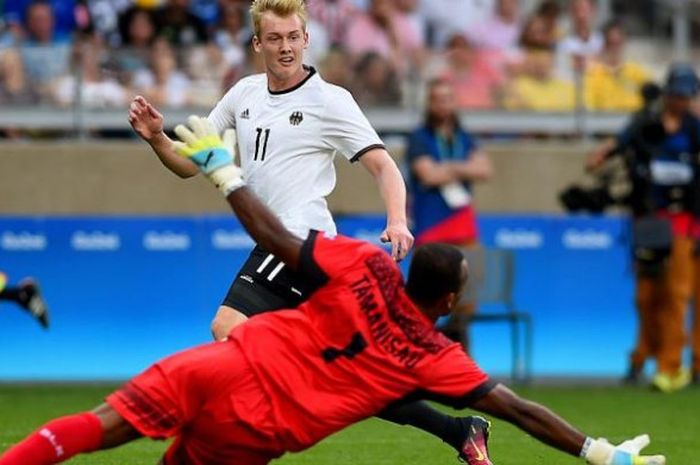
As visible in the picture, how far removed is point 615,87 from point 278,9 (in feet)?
31.1

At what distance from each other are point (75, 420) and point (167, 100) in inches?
382

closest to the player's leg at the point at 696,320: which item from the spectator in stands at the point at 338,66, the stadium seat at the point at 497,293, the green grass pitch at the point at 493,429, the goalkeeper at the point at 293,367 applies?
the green grass pitch at the point at 493,429

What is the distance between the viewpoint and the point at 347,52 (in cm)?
1625

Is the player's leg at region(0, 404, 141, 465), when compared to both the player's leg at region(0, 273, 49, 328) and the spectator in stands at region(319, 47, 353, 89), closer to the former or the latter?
the player's leg at region(0, 273, 49, 328)

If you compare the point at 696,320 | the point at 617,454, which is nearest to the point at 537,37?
the point at 696,320

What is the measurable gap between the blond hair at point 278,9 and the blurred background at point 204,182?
6.29 m

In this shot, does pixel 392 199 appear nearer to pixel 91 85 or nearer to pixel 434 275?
pixel 434 275

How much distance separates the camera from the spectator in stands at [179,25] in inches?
671

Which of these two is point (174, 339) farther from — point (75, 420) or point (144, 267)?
point (75, 420)

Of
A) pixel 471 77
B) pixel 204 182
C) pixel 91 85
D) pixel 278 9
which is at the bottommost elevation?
pixel 204 182

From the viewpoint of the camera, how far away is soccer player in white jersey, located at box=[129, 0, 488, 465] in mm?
8141

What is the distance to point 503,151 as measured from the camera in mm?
17000

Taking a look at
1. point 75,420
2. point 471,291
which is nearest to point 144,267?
point 471,291

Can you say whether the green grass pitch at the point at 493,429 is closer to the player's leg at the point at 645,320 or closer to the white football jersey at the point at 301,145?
the player's leg at the point at 645,320
